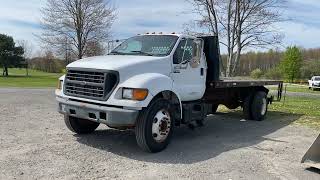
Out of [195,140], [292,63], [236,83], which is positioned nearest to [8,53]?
[292,63]

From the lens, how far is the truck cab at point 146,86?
7055 millimetres

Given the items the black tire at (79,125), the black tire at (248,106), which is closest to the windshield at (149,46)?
the black tire at (79,125)

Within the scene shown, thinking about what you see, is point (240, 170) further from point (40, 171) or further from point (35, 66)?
point (35, 66)

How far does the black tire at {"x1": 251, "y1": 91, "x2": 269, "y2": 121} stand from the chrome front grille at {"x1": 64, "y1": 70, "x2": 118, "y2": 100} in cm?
630

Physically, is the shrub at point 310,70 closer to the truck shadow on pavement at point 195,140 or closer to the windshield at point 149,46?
the truck shadow on pavement at point 195,140

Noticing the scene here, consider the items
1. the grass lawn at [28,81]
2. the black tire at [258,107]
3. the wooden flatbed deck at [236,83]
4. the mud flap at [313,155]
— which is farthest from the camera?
the grass lawn at [28,81]

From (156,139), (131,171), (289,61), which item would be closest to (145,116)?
(156,139)

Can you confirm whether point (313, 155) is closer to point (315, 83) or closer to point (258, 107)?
point (258, 107)

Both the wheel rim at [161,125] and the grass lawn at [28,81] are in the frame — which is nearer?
the wheel rim at [161,125]

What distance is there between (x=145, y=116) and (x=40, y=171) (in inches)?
79.8

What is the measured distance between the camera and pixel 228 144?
27.6 ft

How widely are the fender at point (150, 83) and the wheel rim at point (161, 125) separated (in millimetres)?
405

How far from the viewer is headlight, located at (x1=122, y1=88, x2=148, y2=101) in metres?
6.99

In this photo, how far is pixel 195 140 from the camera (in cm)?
873
